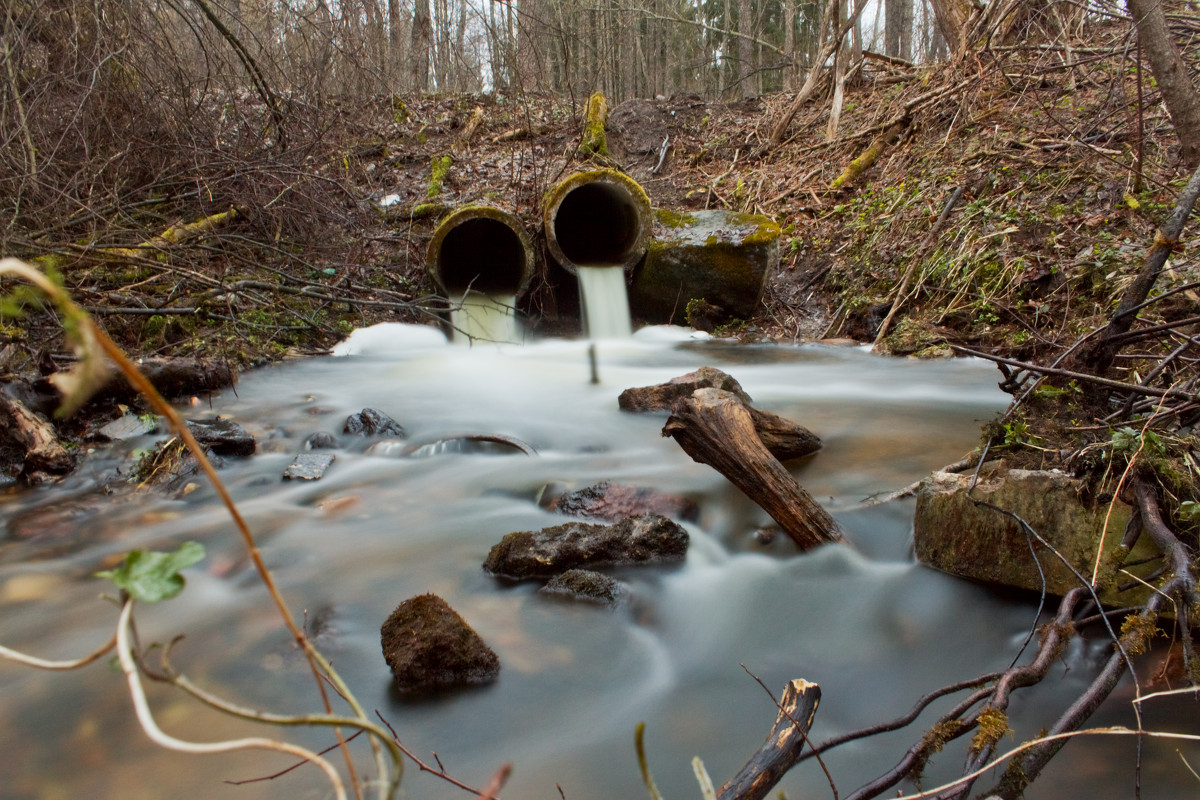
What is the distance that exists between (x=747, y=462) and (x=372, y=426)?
2876 millimetres

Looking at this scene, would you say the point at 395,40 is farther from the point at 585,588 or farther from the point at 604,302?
the point at 585,588

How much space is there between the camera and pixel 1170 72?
429 centimetres

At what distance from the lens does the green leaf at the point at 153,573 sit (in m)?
0.76

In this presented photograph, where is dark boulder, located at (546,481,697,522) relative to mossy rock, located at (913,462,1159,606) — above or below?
below

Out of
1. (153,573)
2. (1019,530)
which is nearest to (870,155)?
(1019,530)

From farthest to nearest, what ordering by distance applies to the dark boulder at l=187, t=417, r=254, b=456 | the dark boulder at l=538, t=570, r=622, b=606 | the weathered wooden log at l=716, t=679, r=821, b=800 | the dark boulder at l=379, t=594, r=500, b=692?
the dark boulder at l=187, t=417, r=254, b=456, the dark boulder at l=538, t=570, r=622, b=606, the dark boulder at l=379, t=594, r=500, b=692, the weathered wooden log at l=716, t=679, r=821, b=800

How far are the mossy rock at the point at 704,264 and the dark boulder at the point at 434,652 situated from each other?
20.9ft

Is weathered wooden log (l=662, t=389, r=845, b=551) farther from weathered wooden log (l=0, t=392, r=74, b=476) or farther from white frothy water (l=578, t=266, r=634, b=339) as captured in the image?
white frothy water (l=578, t=266, r=634, b=339)

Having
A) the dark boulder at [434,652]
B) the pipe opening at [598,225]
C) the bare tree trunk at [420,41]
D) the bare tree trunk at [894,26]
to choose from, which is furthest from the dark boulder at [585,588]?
the bare tree trunk at [894,26]

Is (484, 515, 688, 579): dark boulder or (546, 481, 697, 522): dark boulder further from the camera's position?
(546, 481, 697, 522): dark boulder

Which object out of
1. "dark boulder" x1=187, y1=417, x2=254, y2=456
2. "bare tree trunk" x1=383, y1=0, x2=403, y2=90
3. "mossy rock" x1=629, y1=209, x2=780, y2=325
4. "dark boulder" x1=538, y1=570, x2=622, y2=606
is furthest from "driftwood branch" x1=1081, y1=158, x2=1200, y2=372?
"bare tree trunk" x1=383, y1=0, x2=403, y2=90

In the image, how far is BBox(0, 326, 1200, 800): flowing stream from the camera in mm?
1958

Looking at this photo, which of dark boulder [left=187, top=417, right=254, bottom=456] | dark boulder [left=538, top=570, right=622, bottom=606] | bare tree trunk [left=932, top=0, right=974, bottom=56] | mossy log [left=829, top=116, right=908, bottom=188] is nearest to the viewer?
dark boulder [left=538, top=570, right=622, bottom=606]

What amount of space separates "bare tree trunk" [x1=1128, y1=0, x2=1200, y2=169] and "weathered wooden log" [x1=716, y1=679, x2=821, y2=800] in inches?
170
